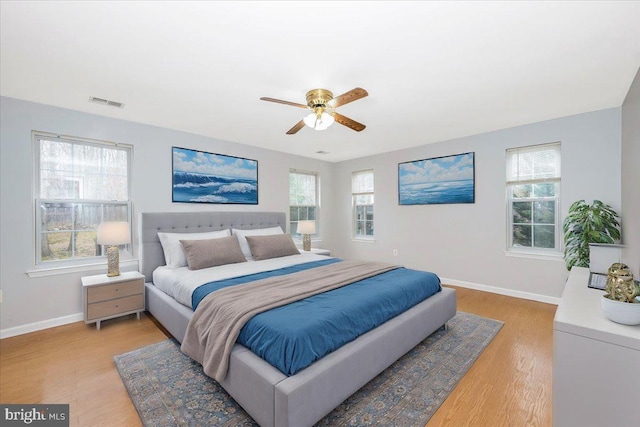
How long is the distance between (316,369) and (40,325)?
328 centimetres

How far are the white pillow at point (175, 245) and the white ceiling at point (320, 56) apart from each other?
1482mm

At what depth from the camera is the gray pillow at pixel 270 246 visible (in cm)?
378

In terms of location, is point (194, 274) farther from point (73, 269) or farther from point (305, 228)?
point (305, 228)

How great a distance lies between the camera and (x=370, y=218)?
18.9 feet

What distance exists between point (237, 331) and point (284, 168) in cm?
383

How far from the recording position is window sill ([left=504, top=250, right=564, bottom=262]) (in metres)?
3.58

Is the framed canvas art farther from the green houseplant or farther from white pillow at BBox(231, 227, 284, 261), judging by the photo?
white pillow at BBox(231, 227, 284, 261)

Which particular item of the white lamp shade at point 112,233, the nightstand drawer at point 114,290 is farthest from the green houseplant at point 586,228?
the white lamp shade at point 112,233

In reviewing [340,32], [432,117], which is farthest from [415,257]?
[340,32]

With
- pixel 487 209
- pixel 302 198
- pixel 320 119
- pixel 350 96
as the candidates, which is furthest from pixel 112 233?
pixel 487 209

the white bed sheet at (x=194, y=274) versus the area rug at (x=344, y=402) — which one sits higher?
the white bed sheet at (x=194, y=274)

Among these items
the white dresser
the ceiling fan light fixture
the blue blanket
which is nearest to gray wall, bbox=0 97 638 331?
the white dresser

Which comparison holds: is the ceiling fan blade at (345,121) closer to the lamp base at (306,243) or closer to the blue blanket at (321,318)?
the blue blanket at (321,318)

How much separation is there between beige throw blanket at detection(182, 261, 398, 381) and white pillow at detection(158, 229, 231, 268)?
4.24 feet
